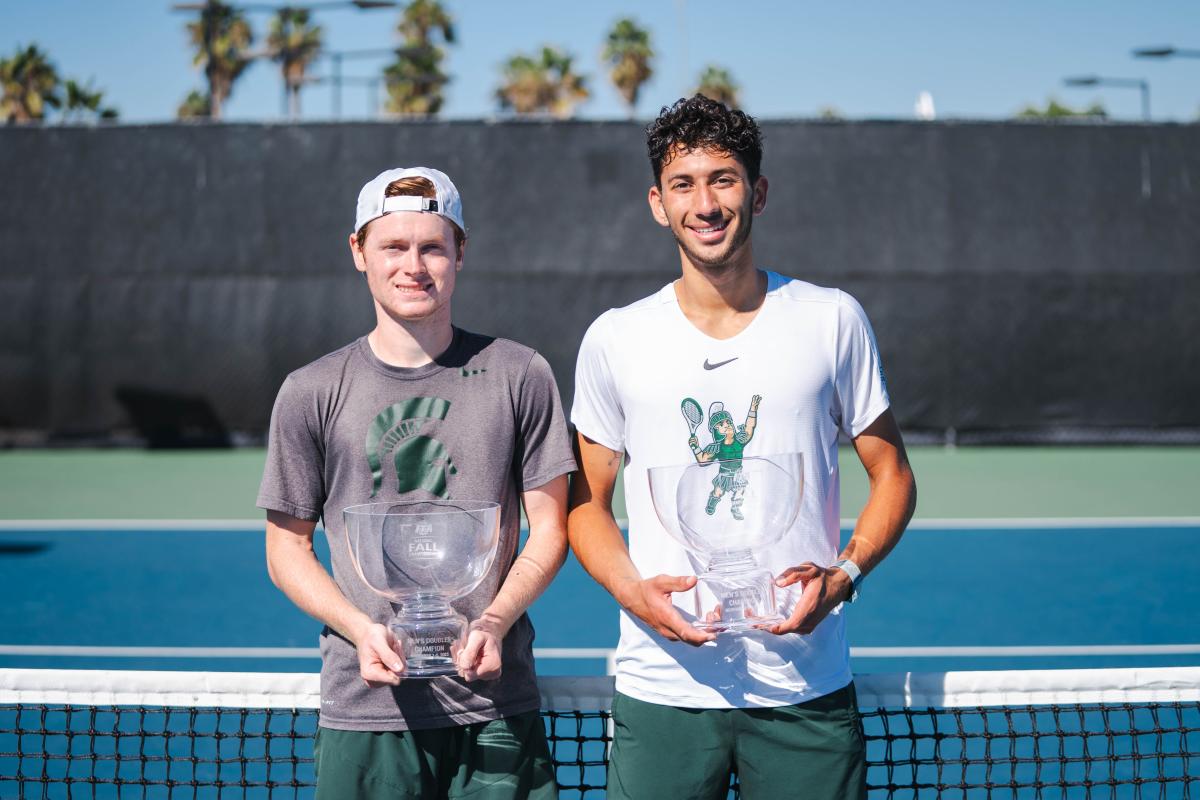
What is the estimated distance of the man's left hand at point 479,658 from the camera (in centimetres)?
153

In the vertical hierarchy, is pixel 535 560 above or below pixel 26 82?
below

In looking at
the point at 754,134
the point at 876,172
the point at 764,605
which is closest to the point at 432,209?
the point at 754,134

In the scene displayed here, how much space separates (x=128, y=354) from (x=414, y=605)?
911cm

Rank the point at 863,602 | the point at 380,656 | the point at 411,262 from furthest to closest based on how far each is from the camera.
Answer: the point at 863,602, the point at 411,262, the point at 380,656

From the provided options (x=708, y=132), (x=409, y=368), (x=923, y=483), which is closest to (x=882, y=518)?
(x=708, y=132)

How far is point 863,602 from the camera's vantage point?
5.20 m

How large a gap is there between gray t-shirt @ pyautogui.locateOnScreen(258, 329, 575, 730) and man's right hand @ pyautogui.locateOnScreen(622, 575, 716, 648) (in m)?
0.25

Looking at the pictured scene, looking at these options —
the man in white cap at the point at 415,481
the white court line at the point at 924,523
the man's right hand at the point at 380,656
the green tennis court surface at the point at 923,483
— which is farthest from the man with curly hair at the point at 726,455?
the green tennis court surface at the point at 923,483

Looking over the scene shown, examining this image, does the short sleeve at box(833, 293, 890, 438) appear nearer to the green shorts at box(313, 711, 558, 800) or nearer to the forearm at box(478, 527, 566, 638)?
the forearm at box(478, 527, 566, 638)

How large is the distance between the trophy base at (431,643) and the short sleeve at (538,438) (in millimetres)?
282

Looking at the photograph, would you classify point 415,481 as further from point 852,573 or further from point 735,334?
point 852,573

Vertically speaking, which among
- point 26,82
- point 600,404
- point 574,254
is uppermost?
point 26,82

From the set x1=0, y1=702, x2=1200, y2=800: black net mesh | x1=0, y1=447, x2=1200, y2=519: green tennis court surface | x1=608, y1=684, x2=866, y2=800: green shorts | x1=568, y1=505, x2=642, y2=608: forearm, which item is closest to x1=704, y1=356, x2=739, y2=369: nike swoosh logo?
x1=568, y1=505, x2=642, y2=608: forearm

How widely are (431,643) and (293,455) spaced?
0.38m
